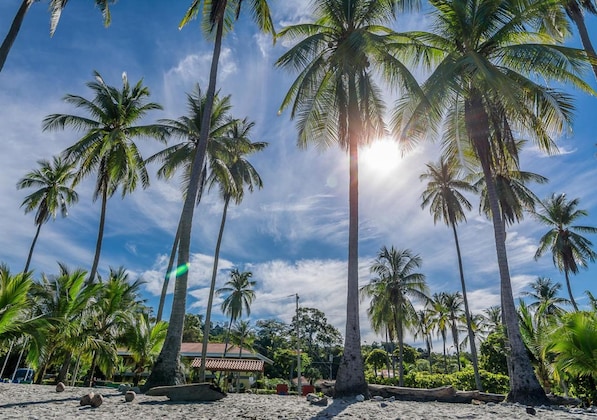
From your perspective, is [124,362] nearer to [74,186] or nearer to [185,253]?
[74,186]

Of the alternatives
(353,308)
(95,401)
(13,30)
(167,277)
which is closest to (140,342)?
(167,277)

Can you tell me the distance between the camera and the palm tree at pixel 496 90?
1020cm

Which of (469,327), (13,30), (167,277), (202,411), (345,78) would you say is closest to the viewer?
(202,411)

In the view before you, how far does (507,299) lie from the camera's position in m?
11.2

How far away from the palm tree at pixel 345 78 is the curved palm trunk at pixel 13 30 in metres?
7.69

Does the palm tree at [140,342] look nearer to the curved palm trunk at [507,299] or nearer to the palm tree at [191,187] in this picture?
the palm tree at [191,187]

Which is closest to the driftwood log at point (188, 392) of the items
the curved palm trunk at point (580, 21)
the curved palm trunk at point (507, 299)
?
the curved palm trunk at point (507, 299)

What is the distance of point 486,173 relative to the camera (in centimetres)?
1259

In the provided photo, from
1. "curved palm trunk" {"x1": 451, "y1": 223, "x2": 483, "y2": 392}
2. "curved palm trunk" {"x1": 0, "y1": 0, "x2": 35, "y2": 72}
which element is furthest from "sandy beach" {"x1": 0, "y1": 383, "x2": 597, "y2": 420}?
"curved palm trunk" {"x1": 451, "y1": 223, "x2": 483, "y2": 392}

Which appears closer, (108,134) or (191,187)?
(191,187)

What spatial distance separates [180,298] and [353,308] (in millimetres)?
5144

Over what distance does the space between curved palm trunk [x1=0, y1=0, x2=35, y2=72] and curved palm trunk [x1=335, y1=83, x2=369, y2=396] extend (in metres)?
10.1

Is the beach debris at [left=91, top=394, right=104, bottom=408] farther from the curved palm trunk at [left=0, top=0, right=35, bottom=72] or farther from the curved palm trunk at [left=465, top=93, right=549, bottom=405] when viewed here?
the curved palm trunk at [left=465, top=93, right=549, bottom=405]

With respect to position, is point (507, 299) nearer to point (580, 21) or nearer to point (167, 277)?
point (580, 21)
